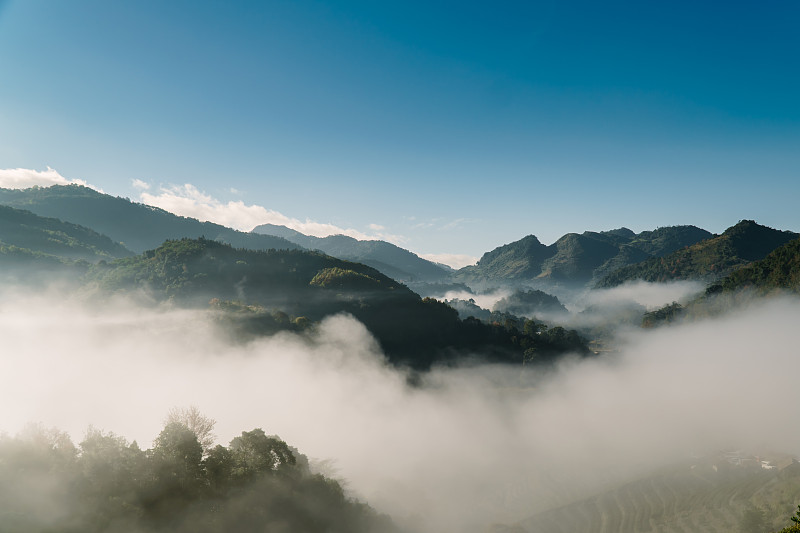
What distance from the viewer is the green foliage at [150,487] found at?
4116 cm

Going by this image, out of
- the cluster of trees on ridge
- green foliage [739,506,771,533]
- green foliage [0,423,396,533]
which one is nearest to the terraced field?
green foliage [739,506,771,533]

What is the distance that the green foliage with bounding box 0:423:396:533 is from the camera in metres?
41.2

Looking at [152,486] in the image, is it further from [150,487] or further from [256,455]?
[256,455]

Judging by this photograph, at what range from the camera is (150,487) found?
47062 mm

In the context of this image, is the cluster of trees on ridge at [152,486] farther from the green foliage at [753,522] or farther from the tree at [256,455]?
the green foliage at [753,522]

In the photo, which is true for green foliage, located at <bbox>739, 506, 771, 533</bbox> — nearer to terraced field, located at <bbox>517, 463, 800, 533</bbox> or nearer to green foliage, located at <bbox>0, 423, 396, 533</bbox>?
terraced field, located at <bbox>517, 463, 800, 533</bbox>

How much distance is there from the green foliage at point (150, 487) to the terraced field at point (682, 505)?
215 feet

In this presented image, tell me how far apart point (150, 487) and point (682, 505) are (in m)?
125

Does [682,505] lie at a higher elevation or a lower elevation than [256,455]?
lower

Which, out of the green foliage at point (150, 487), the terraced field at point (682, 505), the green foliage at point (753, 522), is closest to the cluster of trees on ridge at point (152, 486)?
the green foliage at point (150, 487)

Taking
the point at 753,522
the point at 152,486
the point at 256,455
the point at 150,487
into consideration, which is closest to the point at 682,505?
the point at 753,522

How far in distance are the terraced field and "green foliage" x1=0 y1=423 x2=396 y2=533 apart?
6555 centimetres

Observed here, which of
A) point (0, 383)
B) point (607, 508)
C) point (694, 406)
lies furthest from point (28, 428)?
point (694, 406)

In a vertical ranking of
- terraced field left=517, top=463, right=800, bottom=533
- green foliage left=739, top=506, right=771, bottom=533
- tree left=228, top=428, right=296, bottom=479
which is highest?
tree left=228, top=428, right=296, bottom=479
